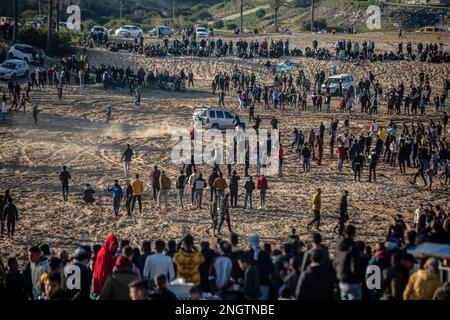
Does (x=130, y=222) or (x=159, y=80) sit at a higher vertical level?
(x=159, y=80)

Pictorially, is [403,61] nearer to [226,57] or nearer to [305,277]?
[226,57]

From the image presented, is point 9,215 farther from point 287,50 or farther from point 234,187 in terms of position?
point 287,50

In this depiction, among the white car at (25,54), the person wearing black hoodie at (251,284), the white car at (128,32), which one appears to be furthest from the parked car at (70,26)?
the person wearing black hoodie at (251,284)

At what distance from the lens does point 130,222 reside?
22.5 meters

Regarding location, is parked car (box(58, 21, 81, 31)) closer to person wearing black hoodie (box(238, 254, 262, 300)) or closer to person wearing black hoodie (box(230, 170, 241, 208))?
person wearing black hoodie (box(230, 170, 241, 208))

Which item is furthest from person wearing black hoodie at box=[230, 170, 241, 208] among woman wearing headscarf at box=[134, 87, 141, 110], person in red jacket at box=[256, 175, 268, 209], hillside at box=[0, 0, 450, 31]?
hillside at box=[0, 0, 450, 31]

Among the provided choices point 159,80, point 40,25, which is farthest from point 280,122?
point 40,25

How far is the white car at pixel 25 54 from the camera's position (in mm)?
47719

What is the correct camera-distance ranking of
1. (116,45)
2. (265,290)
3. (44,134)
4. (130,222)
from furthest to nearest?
(116,45) → (44,134) → (130,222) → (265,290)

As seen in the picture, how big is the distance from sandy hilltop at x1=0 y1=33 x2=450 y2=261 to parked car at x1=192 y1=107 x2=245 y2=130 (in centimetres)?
97

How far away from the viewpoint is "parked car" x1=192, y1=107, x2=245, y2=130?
35.8 meters

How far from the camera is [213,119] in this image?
118 ft

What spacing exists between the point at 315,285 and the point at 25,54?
1609 inches

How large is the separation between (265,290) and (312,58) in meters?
43.3
